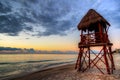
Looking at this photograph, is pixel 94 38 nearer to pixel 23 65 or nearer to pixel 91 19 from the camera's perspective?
pixel 91 19

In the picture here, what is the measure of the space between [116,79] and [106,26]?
8.17 meters

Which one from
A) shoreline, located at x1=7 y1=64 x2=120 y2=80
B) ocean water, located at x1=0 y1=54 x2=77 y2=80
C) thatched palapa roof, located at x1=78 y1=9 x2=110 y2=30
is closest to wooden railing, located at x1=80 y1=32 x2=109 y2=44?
thatched palapa roof, located at x1=78 y1=9 x2=110 y2=30

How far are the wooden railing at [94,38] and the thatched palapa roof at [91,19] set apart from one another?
1.38 meters

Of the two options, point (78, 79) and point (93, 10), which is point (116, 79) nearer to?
point (78, 79)

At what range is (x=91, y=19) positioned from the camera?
1648 cm

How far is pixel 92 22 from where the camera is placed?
1608 centimetres

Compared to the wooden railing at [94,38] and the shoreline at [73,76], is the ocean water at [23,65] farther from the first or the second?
the wooden railing at [94,38]

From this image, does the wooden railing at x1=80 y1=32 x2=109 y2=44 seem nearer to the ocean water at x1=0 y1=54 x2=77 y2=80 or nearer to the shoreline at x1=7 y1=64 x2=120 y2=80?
the shoreline at x1=7 y1=64 x2=120 y2=80

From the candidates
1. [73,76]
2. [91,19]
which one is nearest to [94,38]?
[91,19]

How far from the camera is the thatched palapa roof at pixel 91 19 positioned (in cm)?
1560

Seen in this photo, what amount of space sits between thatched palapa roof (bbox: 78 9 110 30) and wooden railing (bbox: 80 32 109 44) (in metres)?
1.38

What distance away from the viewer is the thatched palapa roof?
15602 mm

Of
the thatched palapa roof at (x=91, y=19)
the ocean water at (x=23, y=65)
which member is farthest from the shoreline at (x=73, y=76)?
the thatched palapa roof at (x=91, y=19)

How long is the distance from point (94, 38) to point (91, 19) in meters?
2.60
